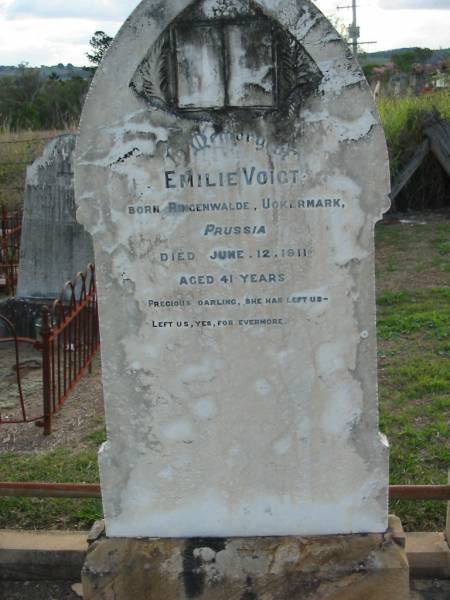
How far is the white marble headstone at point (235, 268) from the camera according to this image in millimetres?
2680

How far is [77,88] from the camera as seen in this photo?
28422mm

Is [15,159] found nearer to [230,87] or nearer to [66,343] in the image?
[66,343]

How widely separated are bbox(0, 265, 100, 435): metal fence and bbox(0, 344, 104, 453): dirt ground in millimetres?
54

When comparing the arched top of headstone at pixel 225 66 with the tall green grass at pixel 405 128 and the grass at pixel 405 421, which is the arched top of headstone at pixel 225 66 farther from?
the tall green grass at pixel 405 128

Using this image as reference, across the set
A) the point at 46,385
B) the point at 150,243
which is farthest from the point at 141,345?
the point at 46,385

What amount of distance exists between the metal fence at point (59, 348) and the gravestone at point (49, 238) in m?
0.22

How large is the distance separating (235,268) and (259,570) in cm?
118

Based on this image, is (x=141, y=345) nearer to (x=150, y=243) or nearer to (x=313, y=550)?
(x=150, y=243)

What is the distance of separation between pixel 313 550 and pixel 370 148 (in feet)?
5.09

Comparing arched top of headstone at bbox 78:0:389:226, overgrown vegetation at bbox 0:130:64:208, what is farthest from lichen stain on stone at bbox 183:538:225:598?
overgrown vegetation at bbox 0:130:64:208

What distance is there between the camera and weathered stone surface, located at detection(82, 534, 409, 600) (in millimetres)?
2924

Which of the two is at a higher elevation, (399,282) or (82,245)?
(82,245)

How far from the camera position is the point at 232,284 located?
284 cm

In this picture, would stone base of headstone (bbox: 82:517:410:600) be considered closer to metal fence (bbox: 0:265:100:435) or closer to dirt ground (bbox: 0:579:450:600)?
dirt ground (bbox: 0:579:450:600)
